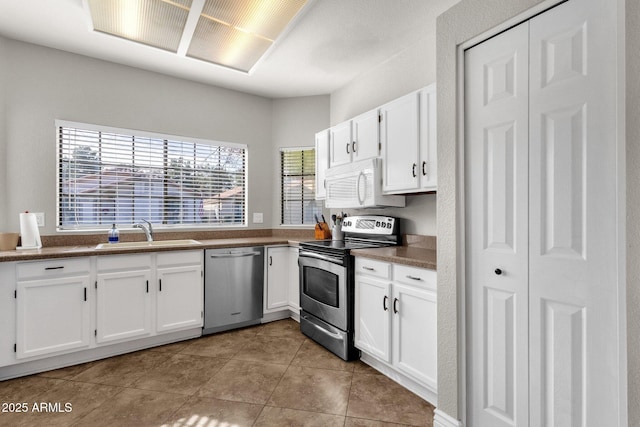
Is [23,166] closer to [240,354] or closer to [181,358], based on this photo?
[181,358]

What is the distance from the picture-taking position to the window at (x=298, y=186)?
13.5 ft

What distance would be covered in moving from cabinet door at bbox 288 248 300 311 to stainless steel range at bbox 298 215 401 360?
0.91 feet

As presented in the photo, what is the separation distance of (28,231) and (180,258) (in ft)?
3.92

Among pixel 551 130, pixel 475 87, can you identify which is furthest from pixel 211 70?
pixel 551 130

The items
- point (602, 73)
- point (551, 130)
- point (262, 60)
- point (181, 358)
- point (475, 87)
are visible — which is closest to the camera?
point (602, 73)

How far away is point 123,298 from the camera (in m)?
2.75

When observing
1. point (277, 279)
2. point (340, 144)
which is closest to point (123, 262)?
point (277, 279)

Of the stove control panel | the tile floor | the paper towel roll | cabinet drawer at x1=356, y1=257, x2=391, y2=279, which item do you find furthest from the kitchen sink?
cabinet drawer at x1=356, y1=257, x2=391, y2=279

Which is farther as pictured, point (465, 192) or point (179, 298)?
point (179, 298)

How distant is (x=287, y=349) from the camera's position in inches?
115

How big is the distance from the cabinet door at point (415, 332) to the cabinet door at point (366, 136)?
4.22 ft

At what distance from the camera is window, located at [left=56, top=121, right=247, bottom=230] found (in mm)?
3072

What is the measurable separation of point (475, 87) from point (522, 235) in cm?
79

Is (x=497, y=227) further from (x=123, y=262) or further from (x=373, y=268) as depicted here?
(x=123, y=262)
